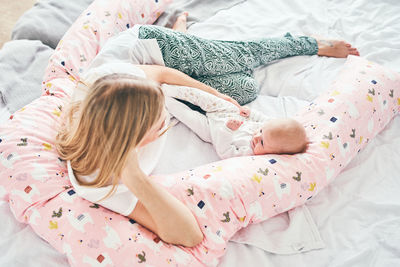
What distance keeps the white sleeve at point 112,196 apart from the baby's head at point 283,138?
487mm

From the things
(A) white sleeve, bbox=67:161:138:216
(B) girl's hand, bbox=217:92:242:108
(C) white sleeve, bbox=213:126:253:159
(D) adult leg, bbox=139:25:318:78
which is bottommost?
(C) white sleeve, bbox=213:126:253:159

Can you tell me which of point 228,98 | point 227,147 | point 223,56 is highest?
point 223,56

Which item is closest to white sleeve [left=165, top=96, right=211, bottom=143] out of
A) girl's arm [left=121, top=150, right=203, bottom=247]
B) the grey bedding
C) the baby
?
the baby

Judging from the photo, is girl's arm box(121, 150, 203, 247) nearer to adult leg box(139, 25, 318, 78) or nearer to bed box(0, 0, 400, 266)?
bed box(0, 0, 400, 266)

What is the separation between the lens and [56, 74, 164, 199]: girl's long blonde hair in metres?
0.72

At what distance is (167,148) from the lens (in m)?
1.21

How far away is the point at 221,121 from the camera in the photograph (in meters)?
1.27

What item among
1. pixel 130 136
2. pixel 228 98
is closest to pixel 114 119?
pixel 130 136

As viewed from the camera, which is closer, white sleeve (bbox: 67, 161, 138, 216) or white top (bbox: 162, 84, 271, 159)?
white sleeve (bbox: 67, 161, 138, 216)

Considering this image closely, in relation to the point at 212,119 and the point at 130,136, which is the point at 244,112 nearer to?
the point at 212,119

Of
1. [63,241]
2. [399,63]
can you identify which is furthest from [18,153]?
[399,63]

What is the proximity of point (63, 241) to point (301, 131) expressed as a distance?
2.55 ft

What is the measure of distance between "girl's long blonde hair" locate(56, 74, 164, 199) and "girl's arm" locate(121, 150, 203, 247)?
4cm

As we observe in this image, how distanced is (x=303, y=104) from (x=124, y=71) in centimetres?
76
